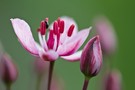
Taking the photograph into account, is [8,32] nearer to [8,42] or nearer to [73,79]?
[8,42]

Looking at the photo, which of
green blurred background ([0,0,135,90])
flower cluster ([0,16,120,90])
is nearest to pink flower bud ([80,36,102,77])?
flower cluster ([0,16,120,90])

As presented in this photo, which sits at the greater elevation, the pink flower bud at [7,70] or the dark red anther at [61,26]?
the dark red anther at [61,26]

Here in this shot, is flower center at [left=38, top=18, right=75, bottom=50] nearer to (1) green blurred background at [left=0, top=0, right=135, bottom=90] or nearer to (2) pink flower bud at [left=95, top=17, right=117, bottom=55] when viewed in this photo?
(2) pink flower bud at [left=95, top=17, right=117, bottom=55]

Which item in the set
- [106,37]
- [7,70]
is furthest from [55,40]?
[106,37]

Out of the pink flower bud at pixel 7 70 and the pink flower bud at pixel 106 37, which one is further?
the pink flower bud at pixel 106 37

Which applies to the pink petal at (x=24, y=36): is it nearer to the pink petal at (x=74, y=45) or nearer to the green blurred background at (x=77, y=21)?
the pink petal at (x=74, y=45)

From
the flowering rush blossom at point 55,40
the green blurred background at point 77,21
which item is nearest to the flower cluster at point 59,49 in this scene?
the flowering rush blossom at point 55,40
